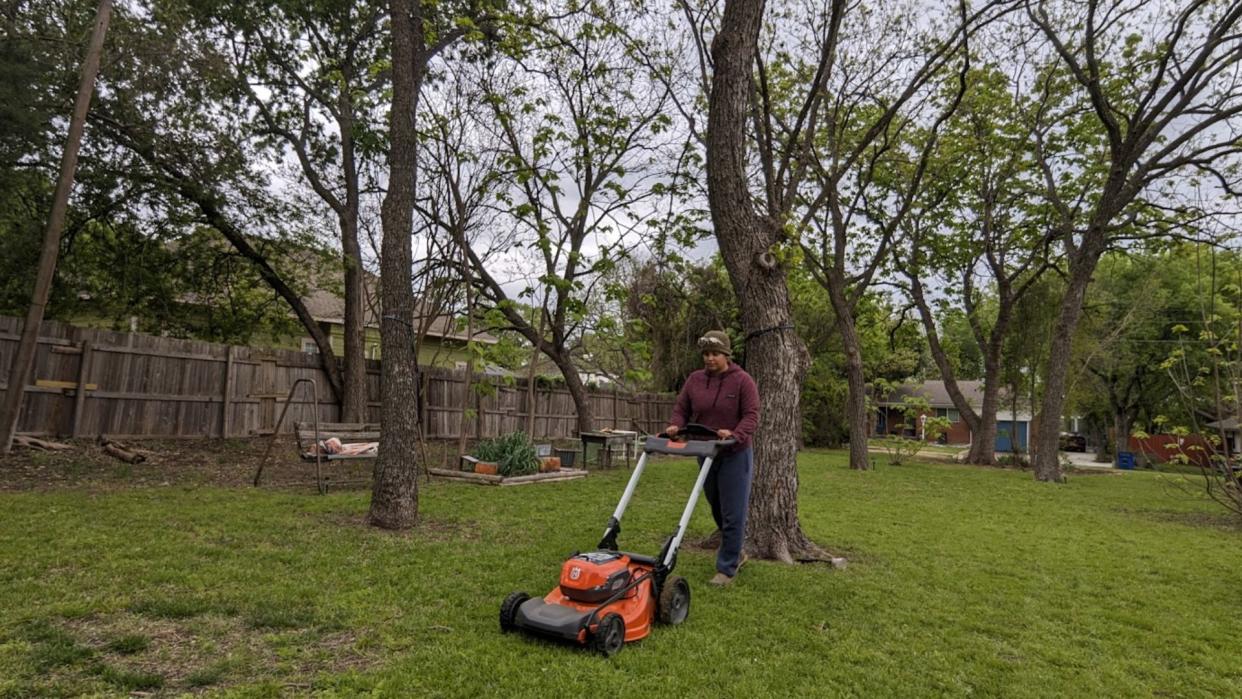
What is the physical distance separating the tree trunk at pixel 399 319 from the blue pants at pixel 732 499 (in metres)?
3.39

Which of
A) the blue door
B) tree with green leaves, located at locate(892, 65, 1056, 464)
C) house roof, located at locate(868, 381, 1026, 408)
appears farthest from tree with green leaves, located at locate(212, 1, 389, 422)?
the blue door

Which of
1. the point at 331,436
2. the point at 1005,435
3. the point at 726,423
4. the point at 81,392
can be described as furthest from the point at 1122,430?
the point at 81,392

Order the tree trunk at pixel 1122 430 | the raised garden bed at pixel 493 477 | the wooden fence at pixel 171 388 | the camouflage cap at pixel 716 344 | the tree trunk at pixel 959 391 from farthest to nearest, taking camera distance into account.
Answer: the tree trunk at pixel 1122 430
the tree trunk at pixel 959 391
the raised garden bed at pixel 493 477
the wooden fence at pixel 171 388
the camouflage cap at pixel 716 344

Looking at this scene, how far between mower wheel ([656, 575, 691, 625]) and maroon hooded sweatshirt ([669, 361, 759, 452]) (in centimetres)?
114

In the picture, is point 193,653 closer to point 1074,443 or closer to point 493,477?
point 493,477

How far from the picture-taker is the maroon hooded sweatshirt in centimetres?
481

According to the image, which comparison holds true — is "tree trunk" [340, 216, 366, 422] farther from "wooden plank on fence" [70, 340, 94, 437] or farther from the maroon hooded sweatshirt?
the maroon hooded sweatshirt

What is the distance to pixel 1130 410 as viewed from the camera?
32.1 meters

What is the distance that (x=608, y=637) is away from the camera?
3465 mm

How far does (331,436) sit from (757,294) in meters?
6.63

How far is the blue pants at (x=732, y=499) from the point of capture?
4.81 m

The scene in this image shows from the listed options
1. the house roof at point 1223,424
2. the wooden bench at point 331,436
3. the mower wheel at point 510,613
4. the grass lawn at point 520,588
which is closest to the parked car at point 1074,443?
the house roof at point 1223,424

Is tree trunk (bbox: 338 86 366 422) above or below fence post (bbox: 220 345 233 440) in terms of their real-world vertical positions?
above

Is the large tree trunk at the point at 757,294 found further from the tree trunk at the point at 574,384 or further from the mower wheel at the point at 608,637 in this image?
the tree trunk at the point at 574,384
